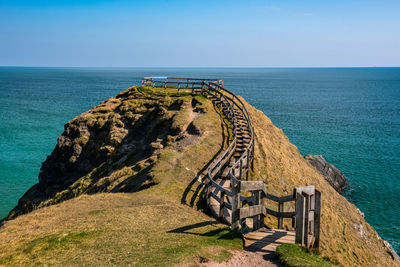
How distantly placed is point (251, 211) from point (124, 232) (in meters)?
4.96

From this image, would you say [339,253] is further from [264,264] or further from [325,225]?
[264,264]

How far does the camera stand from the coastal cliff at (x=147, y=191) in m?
12.2

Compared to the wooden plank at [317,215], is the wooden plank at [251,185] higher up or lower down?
higher up

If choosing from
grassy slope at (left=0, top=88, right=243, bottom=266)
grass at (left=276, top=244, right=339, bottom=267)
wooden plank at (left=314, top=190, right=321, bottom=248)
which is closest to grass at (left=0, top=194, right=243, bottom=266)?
grassy slope at (left=0, top=88, right=243, bottom=266)

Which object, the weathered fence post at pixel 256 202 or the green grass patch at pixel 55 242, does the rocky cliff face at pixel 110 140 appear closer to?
the green grass patch at pixel 55 242

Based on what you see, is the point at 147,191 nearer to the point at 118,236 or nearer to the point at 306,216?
the point at 118,236

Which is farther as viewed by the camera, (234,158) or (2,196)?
(2,196)

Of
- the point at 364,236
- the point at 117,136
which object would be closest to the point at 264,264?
the point at 364,236

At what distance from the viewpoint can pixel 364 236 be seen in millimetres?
24672

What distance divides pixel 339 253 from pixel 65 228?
14702 millimetres

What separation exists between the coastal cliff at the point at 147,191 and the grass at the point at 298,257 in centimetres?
175

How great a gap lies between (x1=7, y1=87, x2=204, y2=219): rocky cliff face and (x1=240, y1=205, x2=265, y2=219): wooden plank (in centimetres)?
1598

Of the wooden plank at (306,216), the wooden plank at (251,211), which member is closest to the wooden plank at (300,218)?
the wooden plank at (306,216)

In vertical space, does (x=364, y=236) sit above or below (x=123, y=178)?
below
